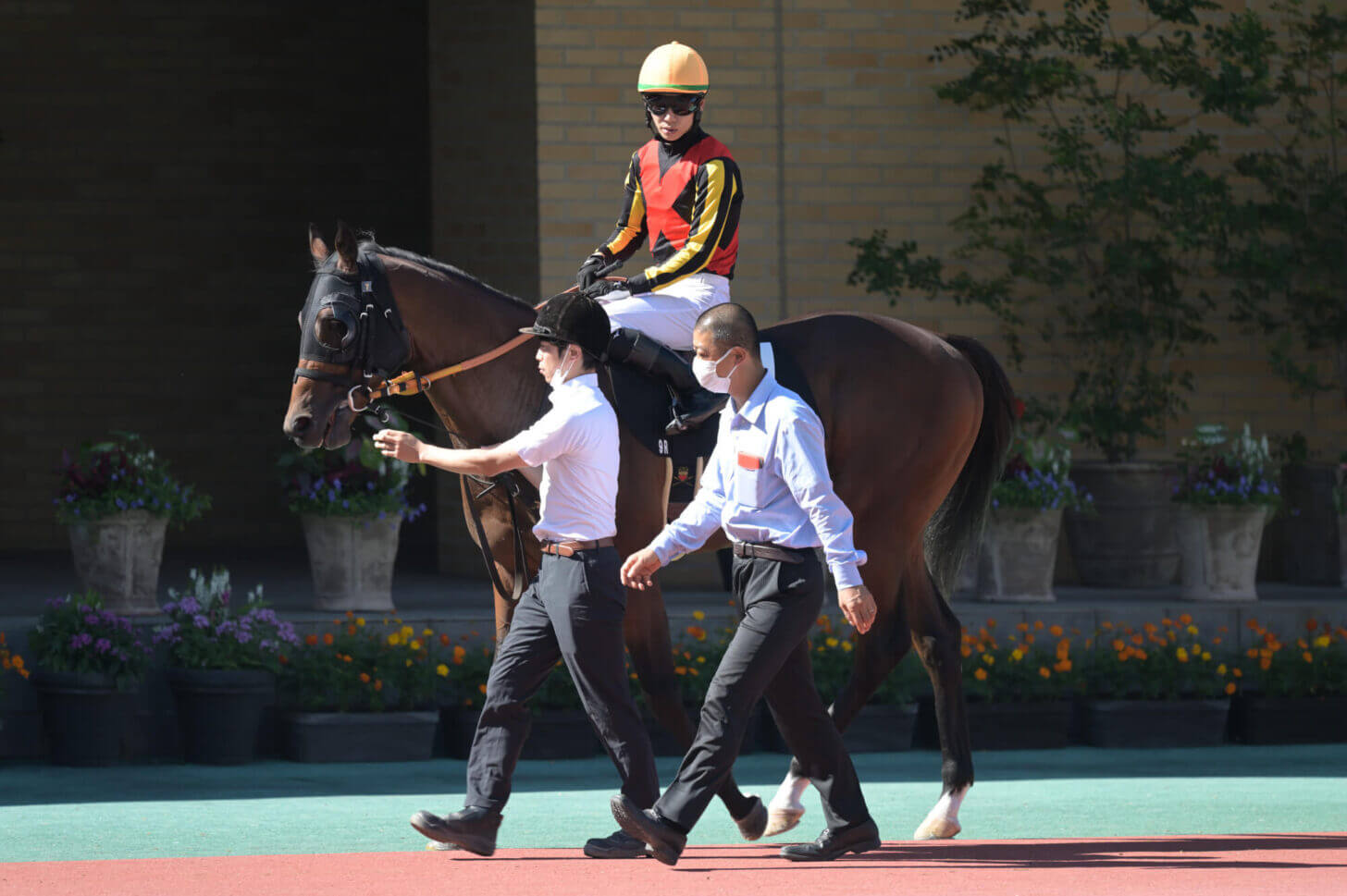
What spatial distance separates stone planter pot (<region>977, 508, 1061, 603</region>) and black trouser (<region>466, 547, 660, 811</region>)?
18.7ft

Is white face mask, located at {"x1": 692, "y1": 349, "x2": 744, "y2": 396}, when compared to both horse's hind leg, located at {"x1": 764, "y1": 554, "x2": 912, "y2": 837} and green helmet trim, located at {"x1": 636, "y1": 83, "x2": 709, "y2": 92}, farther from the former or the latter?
horse's hind leg, located at {"x1": 764, "y1": 554, "x2": 912, "y2": 837}

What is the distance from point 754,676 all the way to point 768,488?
1.95 feet

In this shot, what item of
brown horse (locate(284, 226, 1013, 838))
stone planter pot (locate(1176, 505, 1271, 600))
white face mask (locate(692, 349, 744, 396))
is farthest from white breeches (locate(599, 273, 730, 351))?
stone planter pot (locate(1176, 505, 1271, 600))

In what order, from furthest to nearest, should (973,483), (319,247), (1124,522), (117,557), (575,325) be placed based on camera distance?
(1124,522)
(117,557)
(973,483)
(319,247)
(575,325)

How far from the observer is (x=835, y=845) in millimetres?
6965

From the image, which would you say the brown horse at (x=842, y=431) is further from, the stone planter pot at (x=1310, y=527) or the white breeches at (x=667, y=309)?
the stone planter pot at (x=1310, y=527)

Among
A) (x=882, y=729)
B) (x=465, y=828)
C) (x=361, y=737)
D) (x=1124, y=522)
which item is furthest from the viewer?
(x=1124, y=522)

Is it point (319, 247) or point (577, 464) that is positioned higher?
point (319, 247)

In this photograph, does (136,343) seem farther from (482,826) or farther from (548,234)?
(482,826)

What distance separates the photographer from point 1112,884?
21.8 ft

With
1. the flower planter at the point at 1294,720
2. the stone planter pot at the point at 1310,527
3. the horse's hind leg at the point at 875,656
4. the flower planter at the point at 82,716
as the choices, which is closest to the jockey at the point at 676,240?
the horse's hind leg at the point at 875,656

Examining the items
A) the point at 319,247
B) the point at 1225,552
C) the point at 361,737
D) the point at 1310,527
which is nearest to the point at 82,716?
the point at 361,737

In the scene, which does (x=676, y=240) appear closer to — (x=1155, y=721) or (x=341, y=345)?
(x=341, y=345)

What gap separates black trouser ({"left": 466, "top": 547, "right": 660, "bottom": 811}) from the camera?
273 inches
